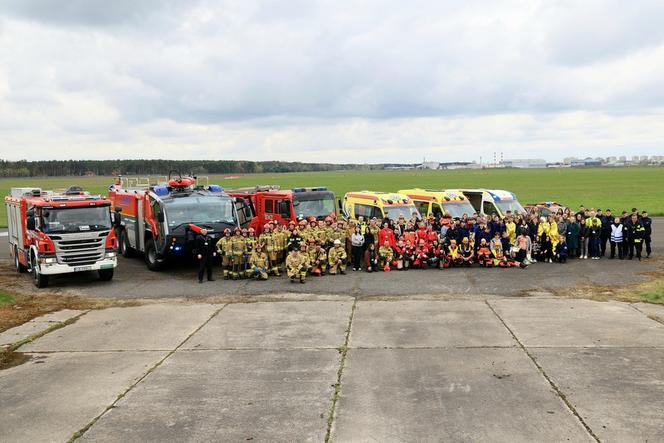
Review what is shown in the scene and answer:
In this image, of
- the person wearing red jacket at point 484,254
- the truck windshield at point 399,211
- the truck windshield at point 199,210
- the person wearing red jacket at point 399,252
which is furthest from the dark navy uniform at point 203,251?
the person wearing red jacket at point 484,254

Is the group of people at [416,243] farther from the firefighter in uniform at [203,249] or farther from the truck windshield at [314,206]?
the truck windshield at [314,206]

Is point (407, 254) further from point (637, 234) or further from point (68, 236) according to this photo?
point (68, 236)

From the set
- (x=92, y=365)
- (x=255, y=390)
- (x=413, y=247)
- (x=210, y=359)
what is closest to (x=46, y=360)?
(x=92, y=365)

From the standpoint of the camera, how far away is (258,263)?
1579cm

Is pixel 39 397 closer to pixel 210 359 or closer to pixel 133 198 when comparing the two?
pixel 210 359

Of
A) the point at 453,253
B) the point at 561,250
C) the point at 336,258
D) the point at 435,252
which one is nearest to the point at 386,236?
the point at 435,252

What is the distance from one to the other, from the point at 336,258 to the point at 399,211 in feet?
12.6

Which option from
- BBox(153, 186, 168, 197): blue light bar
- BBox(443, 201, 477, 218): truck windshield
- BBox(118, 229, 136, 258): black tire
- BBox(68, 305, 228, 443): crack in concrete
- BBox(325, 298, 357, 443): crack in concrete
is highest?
BBox(153, 186, 168, 197): blue light bar

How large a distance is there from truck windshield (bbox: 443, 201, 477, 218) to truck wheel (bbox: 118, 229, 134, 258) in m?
11.2

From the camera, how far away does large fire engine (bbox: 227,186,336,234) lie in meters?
19.4

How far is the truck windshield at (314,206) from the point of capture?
762 inches

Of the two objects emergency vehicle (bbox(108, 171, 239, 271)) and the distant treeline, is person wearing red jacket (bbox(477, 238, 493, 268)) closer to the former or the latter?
emergency vehicle (bbox(108, 171, 239, 271))

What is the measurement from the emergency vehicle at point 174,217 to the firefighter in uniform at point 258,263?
5.21 ft

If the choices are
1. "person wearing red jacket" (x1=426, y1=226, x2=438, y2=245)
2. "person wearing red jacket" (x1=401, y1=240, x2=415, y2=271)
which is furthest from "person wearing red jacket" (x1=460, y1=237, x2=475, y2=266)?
"person wearing red jacket" (x1=401, y1=240, x2=415, y2=271)
